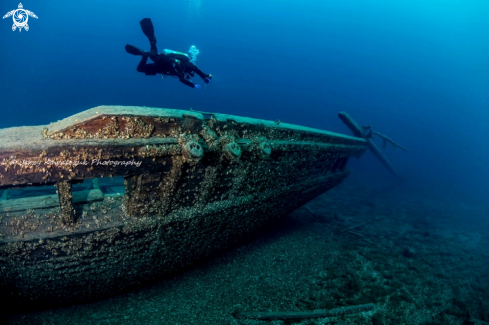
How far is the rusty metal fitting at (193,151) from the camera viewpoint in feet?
9.02

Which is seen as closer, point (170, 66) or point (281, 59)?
point (170, 66)

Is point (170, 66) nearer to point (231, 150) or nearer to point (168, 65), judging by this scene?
point (168, 65)

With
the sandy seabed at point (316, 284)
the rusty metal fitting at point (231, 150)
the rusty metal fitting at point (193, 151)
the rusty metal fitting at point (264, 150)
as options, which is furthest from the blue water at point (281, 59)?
the rusty metal fitting at point (193, 151)

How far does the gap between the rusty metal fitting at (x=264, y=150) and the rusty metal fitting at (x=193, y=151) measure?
1.02 metres

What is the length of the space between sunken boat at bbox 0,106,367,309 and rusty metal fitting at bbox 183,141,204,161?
1 cm

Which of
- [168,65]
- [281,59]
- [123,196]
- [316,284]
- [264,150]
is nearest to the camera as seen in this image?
[123,196]

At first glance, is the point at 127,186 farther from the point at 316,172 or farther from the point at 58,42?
the point at 58,42

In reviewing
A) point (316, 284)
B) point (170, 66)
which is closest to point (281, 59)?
point (170, 66)

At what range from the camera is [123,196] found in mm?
3082

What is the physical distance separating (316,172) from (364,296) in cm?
257

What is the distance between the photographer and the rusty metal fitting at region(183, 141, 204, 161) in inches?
108

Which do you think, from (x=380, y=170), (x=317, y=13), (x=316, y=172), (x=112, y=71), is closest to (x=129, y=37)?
(x=112, y=71)

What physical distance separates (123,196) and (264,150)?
1921 mm

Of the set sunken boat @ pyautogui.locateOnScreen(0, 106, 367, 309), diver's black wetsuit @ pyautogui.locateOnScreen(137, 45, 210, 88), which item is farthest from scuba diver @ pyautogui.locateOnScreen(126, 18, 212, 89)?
sunken boat @ pyautogui.locateOnScreen(0, 106, 367, 309)
